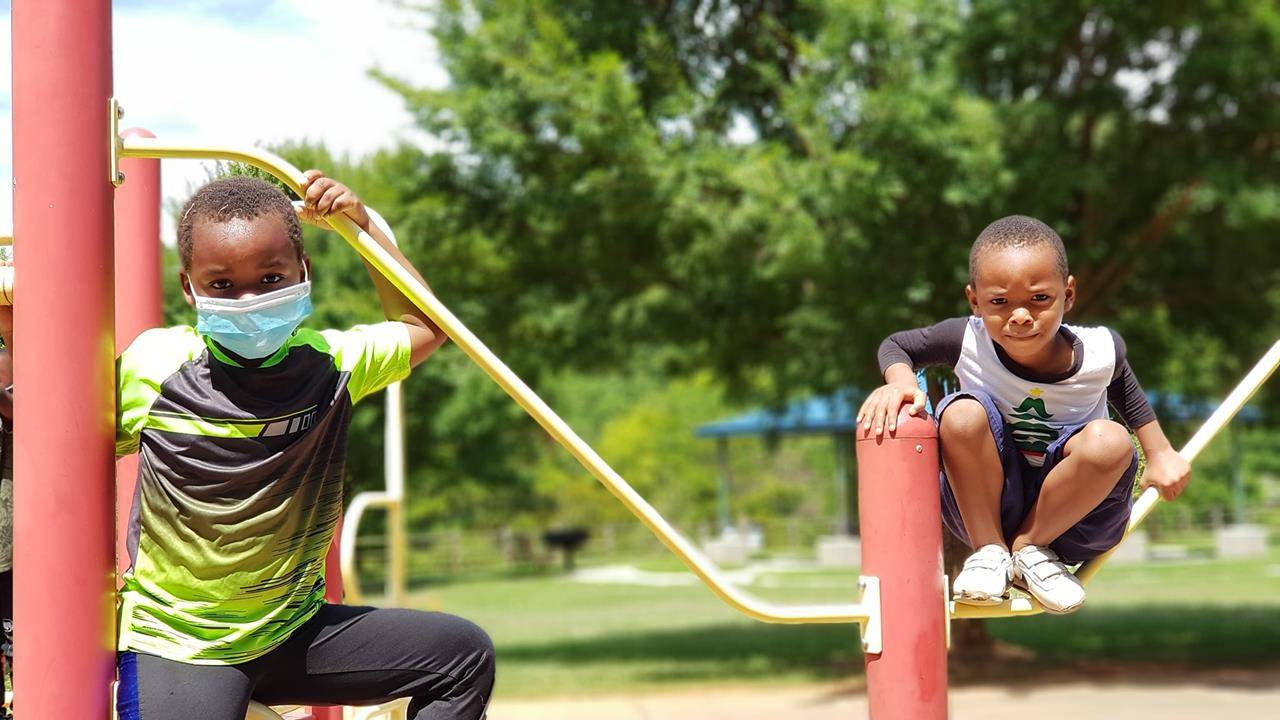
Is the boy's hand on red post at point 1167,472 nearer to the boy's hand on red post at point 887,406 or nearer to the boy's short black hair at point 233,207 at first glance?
the boy's hand on red post at point 887,406

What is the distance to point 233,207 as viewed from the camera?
6.79 ft

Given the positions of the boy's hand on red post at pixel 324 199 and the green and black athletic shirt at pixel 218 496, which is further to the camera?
the boy's hand on red post at pixel 324 199

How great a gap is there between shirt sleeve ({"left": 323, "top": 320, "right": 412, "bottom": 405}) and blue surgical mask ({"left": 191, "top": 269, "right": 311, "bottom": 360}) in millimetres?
162

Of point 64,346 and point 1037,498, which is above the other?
point 64,346

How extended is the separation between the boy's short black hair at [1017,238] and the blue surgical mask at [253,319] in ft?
3.82

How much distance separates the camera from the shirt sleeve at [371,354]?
2.23 metres

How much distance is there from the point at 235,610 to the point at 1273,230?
8664mm

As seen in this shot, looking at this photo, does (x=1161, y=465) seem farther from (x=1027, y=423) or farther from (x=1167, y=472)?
(x=1027, y=423)

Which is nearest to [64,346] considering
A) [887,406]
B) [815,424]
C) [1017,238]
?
[887,406]

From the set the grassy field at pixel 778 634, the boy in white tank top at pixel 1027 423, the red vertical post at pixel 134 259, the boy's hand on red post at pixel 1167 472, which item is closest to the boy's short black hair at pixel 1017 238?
the boy in white tank top at pixel 1027 423

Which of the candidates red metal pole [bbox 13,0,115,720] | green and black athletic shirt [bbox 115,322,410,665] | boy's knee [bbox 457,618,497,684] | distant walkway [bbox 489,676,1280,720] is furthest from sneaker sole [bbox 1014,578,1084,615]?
distant walkway [bbox 489,676,1280,720]

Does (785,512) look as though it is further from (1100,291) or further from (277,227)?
(277,227)

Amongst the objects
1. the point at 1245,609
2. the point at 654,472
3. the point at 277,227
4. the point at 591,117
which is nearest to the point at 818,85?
the point at 591,117

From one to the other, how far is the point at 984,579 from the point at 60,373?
5.08ft
